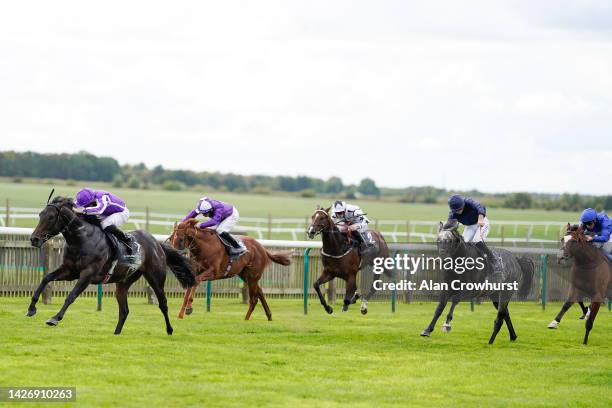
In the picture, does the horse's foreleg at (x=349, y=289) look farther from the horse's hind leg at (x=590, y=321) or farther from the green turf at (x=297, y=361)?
the horse's hind leg at (x=590, y=321)

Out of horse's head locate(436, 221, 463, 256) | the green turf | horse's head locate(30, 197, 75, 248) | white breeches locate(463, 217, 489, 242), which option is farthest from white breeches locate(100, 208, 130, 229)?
white breeches locate(463, 217, 489, 242)

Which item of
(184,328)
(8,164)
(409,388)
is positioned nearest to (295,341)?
(184,328)

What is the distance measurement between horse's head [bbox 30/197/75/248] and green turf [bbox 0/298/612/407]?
0.97m

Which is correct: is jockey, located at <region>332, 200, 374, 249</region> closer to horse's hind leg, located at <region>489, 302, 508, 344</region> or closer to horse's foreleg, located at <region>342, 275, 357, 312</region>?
horse's foreleg, located at <region>342, 275, 357, 312</region>

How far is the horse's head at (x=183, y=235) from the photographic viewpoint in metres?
14.0

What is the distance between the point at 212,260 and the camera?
563 inches

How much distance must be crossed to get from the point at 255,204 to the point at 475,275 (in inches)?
2431

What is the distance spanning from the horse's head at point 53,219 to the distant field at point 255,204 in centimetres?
3574

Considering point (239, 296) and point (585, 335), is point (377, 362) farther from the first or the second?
point (239, 296)

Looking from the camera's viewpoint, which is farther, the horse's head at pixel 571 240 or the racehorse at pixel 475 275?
the horse's head at pixel 571 240

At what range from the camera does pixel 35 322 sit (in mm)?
12352

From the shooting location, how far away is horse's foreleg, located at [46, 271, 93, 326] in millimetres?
11156

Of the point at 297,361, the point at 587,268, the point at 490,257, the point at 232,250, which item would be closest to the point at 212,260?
the point at 232,250

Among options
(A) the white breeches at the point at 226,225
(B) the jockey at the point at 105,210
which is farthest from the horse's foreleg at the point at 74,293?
(A) the white breeches at the point at 226,225
